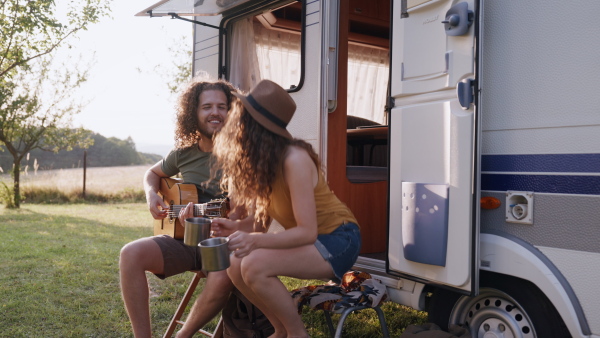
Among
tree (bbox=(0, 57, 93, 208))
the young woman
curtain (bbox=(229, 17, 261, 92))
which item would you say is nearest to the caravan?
the young woman

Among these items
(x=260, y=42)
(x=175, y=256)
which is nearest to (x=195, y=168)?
(x=175, y=256)

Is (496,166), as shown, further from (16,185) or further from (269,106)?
(16,185)

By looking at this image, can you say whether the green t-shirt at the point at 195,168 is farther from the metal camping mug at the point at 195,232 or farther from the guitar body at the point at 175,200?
the metal camping mug at the point at 195,232

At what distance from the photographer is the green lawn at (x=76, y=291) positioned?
12.4ft

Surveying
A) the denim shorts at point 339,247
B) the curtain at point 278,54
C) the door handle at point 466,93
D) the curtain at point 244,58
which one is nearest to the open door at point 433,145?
the door handle at point 466,93

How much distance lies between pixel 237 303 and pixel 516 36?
1.90 metres

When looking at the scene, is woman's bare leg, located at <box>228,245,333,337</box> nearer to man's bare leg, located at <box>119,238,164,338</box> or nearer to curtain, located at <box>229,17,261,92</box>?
man's bare leg, located at <box>119,238,164,338</box>

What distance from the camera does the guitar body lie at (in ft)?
9.97

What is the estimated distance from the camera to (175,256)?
9.48 ft

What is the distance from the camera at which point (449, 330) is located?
2613 millimetres

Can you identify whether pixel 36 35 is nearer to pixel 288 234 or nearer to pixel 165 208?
pixel 165 208

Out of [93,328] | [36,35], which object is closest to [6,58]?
[36,35]

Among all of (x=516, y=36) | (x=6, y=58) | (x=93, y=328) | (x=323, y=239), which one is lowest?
(x=93, y=328)

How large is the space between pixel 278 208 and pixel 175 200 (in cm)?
79
